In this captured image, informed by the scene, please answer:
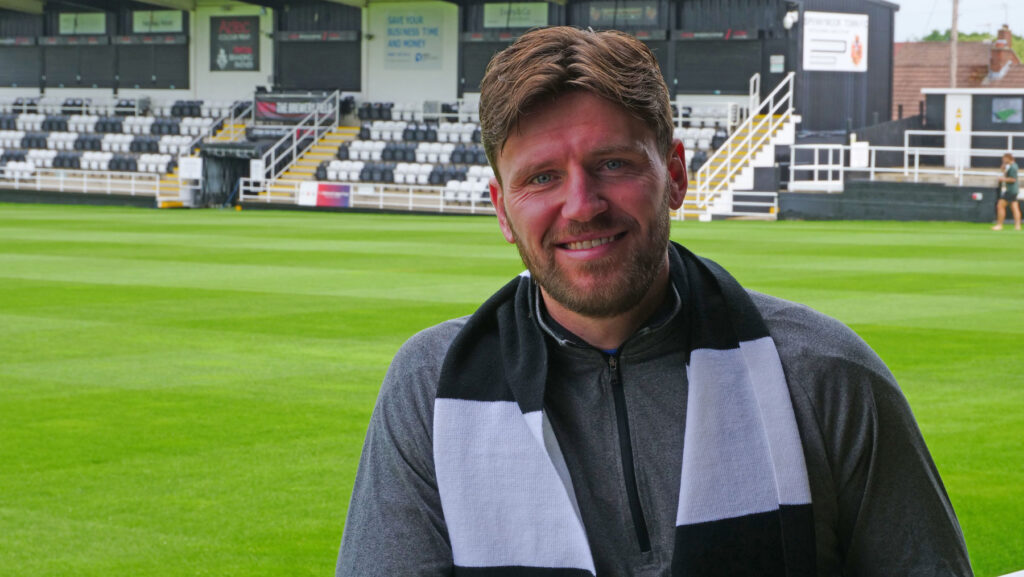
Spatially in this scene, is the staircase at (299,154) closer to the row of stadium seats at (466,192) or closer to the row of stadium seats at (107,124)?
the row of stadium seats at (107,124)

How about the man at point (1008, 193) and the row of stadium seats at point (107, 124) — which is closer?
the man at point (1008, 193)

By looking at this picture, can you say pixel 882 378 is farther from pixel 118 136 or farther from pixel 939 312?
pixel 118 136

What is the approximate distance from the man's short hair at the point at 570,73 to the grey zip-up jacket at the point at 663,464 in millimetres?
419

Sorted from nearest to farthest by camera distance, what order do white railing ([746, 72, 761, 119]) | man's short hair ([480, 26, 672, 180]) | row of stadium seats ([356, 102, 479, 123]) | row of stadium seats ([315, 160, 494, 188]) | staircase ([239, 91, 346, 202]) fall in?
1. man's short hair ([480, 26, 672, 180])
2. white railing ([746, 72, 761, 119])
3. row of stadium seats ([315, 160, 494, 188])
4. staircase ([239, 91, 346, 202])
5. row of stadium seats ([356, 102, 479, 123])

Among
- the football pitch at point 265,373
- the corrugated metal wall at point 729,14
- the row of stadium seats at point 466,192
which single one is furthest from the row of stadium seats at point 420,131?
the football pitch at point 265,373

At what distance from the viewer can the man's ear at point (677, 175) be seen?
2998mm

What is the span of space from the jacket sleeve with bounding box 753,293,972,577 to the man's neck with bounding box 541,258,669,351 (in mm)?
294

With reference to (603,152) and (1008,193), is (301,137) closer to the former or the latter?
(1008,193)

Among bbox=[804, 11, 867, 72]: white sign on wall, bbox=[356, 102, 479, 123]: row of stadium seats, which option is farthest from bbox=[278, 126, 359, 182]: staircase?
bbox=[804, 11, 867, 72]: white sign on wall

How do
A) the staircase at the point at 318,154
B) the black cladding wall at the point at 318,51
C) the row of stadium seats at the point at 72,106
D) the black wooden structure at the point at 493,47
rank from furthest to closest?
the row of stadium seats at the point at 72,106
the black cladding wall at the point at 318,51
the staircase at the point at 318,154
the black wooden structure at the point at 493,47

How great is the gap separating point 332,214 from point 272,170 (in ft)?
17.7

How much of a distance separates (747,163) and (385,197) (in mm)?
10532

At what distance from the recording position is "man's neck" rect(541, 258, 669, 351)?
2789 mm

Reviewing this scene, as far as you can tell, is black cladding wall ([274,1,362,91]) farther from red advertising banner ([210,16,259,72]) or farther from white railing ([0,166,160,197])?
white railing ([0,166,160,197])
